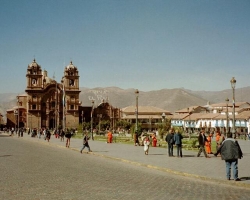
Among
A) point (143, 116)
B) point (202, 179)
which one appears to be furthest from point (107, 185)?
point (143, 116)

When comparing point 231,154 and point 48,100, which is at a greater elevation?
point 48,100

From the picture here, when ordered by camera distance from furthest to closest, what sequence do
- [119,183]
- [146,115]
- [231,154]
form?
[146,115]
[231,154]
[119,183]

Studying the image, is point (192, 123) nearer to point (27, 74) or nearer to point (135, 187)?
point (27, 74)

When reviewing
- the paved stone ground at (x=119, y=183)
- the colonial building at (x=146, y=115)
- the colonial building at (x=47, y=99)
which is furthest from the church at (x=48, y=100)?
the paved stone ground at (x=119, y=183)

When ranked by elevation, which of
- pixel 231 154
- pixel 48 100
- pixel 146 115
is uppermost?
pixel 48 100

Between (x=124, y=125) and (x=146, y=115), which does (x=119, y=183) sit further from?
(x=146, y=115)

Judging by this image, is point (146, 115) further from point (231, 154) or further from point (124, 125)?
point (231, 154)

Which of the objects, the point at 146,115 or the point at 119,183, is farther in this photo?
the point at 146,115

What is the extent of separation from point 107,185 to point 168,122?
34325 millimetres

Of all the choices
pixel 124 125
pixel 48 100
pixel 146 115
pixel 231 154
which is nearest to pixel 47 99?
pixel 48 100

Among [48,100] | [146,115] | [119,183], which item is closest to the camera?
[119,183]

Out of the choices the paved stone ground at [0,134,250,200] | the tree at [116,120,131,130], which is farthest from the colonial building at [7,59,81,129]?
the paved stone ground at [0,134,250,200]

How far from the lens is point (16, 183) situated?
1148 centimetres

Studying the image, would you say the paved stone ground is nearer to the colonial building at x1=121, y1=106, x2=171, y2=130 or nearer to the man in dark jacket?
the man in dark jacket
